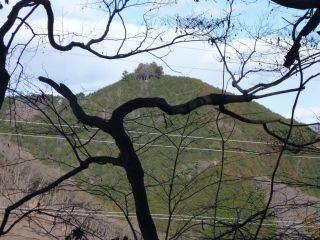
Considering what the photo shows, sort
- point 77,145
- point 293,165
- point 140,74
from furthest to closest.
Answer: point 140,74 < point 293,165 < point 77,145

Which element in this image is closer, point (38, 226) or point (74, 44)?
point (38, 226)

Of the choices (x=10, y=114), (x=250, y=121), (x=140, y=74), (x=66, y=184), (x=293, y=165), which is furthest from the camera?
(x=140, y=74)

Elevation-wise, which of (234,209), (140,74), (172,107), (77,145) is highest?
(140,74)

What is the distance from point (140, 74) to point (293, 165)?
385cm

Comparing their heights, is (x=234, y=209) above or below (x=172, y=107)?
below

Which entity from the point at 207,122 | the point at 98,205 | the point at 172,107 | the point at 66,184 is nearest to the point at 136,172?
the point at 172,107

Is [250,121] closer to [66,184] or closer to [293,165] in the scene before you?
[66,184]

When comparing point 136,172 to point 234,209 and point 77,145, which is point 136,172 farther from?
point 234,209

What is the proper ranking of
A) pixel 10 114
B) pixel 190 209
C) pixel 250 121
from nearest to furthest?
pixel 250 121 → pixel 190 209 → pixel 10 114

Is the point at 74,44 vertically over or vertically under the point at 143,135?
over

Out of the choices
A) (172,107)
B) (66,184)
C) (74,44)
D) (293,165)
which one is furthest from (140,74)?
(172,107)

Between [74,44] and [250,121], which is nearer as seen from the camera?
[250,121]

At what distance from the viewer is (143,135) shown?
11.3 feet

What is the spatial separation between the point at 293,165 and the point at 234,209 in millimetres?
2594
